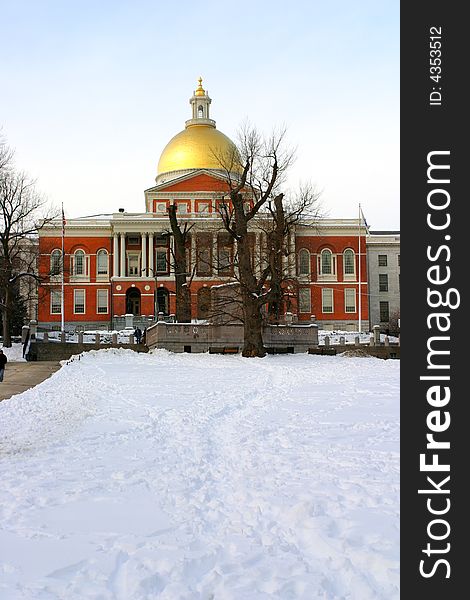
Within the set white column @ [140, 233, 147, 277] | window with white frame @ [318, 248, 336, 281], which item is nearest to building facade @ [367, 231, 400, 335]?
window with white frame @ [318, 248, 336, 281]

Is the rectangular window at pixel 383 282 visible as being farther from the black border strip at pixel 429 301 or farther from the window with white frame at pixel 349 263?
the black border strip at pixel 429 301

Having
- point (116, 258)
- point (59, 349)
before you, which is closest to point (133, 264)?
point (116, 258)

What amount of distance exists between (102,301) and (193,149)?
18.8 m

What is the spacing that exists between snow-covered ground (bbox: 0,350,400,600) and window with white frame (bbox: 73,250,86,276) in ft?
200

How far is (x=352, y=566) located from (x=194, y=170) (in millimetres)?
69921

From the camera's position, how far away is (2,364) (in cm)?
2161

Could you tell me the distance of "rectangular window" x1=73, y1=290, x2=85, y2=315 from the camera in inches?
2894

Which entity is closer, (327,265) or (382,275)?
(327,265)

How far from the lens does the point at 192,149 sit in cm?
7500

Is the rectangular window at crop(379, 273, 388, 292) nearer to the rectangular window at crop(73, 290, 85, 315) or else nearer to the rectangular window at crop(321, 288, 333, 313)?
the rectangular window at crop(321, 288, 333, 313)

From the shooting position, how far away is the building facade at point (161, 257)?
72250mm

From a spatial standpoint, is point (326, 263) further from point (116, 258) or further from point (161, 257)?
point (116, 258)

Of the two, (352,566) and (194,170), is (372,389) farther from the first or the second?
(194,170)

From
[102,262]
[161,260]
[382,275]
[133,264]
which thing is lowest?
[382,275]
